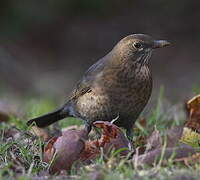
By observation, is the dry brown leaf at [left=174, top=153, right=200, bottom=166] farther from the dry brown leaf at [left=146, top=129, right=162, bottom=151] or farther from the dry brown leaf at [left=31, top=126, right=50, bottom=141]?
the dry brown leaf at [left=31, top=126, right=50, bottom=141]

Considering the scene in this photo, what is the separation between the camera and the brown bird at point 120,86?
212 inches

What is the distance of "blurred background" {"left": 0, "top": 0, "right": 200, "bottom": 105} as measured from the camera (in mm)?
11898

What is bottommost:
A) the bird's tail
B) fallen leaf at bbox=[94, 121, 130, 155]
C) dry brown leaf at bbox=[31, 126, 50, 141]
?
fallen leaf at bbox=[94, 121, 130, 155]

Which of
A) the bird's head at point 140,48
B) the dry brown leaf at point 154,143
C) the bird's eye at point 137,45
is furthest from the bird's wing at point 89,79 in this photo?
the dry brown leaf at point 154,143

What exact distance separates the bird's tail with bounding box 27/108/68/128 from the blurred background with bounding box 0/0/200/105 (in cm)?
474

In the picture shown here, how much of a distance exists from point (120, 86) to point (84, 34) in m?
8.00

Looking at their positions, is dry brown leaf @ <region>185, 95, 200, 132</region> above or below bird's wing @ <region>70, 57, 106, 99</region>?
below

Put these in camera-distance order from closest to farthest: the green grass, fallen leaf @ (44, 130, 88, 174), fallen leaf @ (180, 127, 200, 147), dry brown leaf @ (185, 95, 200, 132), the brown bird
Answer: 1. the green grass
2. fallen leaf @ (44, 130, 88, 174)
3. fallen leaf @ (180, 127, 200, 147)
4. dry brown leaf @ (185, 95, 200, 132)
5. the brown bird

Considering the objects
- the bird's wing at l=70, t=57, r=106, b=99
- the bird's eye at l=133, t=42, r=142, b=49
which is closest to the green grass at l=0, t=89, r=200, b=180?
the bird's wing at l=70, t=57, r=106, b=99

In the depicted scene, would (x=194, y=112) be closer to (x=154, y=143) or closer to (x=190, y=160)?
(x=154, y=143)

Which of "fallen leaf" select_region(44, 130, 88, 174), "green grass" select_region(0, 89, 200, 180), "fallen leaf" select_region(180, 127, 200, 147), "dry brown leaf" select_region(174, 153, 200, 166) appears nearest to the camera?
"green grass" select_region(0, 89, 200, 180)

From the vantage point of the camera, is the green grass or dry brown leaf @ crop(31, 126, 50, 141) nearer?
the green grass

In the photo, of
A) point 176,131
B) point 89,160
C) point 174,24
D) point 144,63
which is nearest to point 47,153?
point 89,160

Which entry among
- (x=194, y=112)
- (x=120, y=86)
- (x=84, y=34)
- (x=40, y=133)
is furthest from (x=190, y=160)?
(x=84, y=34)
